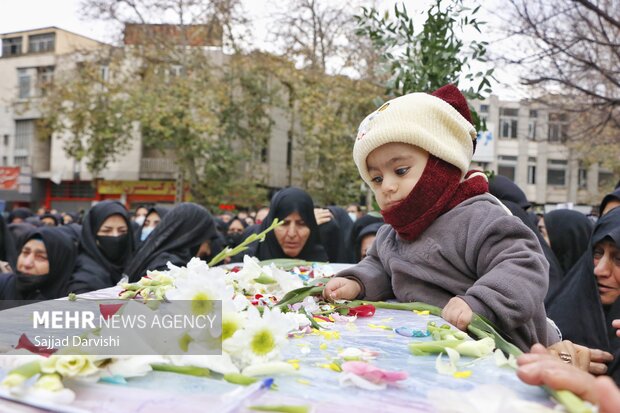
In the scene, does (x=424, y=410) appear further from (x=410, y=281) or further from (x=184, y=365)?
(x=410, y=281)

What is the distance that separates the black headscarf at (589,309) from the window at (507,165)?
34.7m

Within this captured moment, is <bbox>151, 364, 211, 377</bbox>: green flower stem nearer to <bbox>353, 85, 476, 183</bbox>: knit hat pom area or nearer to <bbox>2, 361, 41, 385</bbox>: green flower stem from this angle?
<bbox>2, 361, 41, 385</bbox>: green flower stem

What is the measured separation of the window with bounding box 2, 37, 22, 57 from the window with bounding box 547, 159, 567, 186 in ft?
106

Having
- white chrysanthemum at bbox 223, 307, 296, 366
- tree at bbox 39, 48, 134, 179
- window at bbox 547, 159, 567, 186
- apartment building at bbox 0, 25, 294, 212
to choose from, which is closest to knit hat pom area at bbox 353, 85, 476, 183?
white chrysanthemum at bbox 223, 307, 296, 366

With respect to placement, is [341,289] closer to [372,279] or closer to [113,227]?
[372,279]

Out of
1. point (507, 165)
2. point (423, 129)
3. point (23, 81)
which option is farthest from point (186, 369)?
point (507, 165)

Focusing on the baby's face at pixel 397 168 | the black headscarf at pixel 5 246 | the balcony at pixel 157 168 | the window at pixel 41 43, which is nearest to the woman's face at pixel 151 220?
the black headscarf at pixel 5 246

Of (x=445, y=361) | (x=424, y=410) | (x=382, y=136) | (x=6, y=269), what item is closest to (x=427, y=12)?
(x=382, y=136)

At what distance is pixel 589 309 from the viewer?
299 centimetres

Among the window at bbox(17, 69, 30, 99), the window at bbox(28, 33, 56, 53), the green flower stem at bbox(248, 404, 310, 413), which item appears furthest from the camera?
the window at bbox(28, 33, 56, 53)

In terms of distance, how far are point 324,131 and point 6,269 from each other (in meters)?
15.0

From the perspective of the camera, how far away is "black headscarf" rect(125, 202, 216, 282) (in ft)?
15.2

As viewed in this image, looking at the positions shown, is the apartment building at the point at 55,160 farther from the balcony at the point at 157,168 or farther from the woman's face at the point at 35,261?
the woman's face at the point at 35,261

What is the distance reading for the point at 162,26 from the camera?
20.0 m
